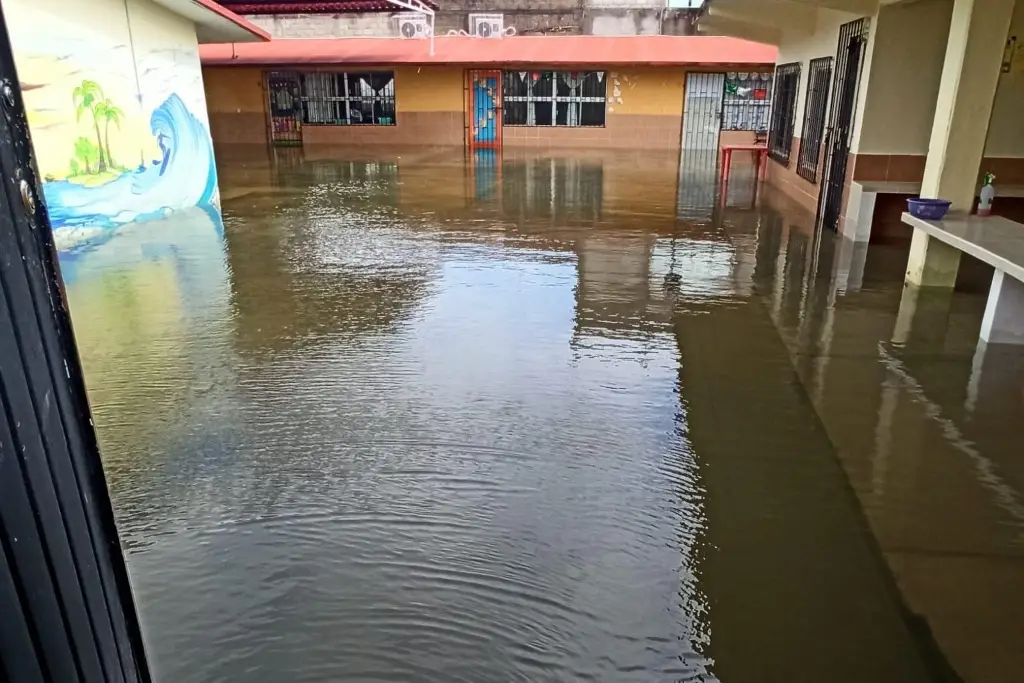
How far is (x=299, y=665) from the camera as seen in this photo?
2.42m

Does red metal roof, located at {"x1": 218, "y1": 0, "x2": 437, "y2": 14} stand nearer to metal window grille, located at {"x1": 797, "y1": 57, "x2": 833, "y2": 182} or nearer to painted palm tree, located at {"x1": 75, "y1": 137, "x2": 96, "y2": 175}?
painted palm tree, located at {"x1": 75, "y1": 137, "x2": 96, "y2": 175}

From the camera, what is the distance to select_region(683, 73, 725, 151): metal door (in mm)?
19328

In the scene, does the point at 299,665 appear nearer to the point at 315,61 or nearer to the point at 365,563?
the point at 365,563

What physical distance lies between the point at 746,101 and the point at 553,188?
365 inches

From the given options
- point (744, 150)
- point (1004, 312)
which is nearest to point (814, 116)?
point (744, 150)

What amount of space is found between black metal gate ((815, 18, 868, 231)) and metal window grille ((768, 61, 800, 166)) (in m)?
2.69

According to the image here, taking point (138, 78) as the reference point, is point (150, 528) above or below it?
below

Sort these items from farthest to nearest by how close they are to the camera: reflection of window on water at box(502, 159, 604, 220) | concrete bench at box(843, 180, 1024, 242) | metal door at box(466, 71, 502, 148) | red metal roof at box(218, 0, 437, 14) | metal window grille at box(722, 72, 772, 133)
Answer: metal door at box(466, 71, 502, 148) → metal window grille at box(722, 72, 772, 133) → red metal roof at box(218, 0, 437, 14) → reflection of window on water at box(502, 159, 604, 220) → concrete bench at box(843, 180, 1024, 242)

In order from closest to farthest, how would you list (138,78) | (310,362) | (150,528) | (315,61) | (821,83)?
(150,528)
(310,362)
(138,78)
(821,83)
(315,61)

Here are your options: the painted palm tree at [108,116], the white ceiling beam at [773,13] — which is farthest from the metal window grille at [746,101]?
the painted palm tree at [108,116]

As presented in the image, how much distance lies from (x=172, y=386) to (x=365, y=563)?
2.21 m

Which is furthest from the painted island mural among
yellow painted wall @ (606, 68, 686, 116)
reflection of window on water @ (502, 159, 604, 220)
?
yellow painted wall @ (606, 68, 686, 116)

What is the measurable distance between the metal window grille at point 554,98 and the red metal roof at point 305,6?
390 cm

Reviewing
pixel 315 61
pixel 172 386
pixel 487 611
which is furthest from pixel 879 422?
pixel 315 61
